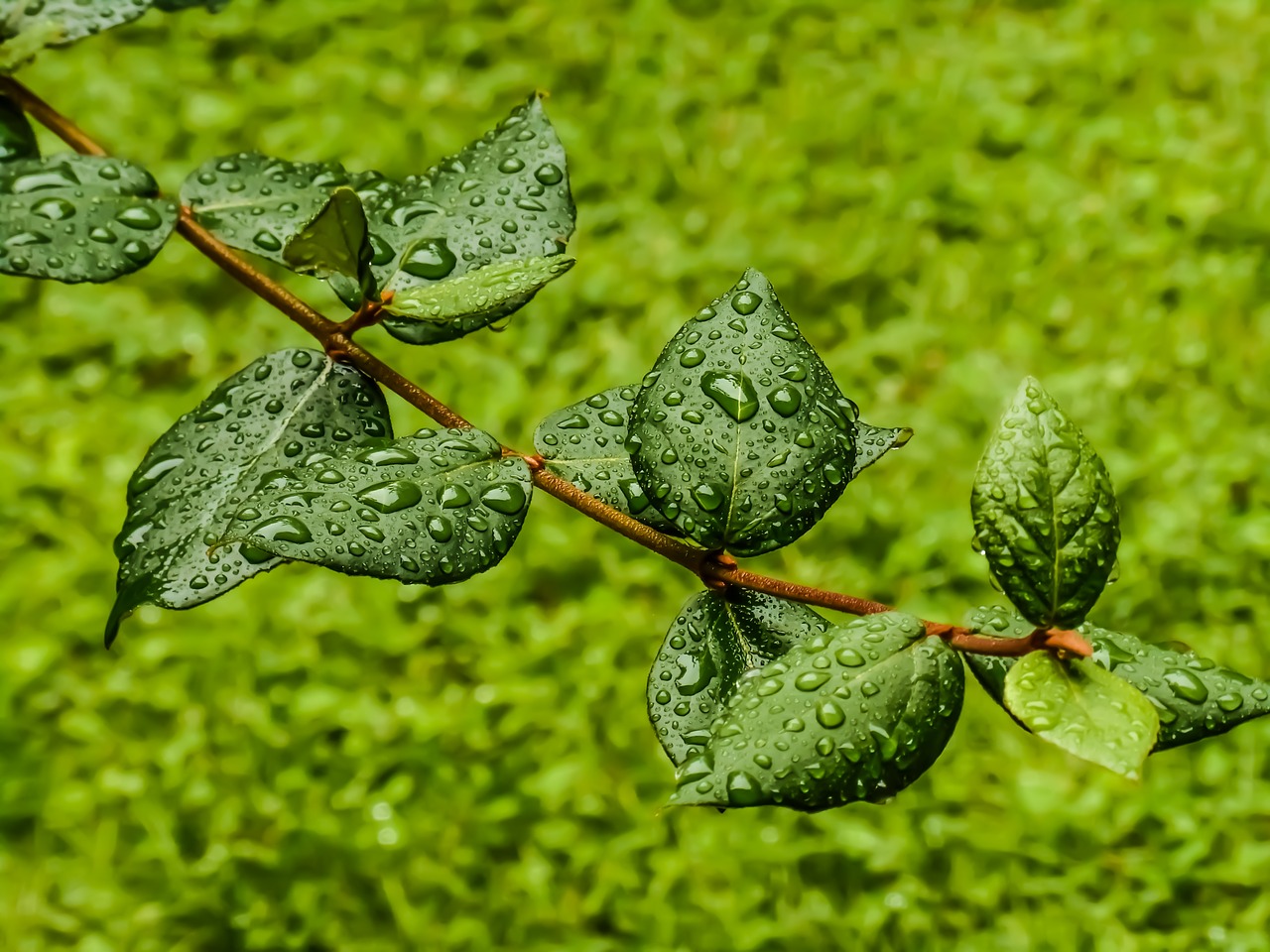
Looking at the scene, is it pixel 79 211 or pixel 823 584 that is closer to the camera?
pixel 79 211

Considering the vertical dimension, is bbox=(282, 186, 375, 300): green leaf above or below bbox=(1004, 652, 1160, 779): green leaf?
above

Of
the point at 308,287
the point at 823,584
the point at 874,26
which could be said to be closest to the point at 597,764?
the point at 823,584

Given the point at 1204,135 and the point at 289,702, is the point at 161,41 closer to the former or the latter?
the point at 289,702

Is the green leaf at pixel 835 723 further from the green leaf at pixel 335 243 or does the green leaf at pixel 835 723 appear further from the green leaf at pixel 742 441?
the green leaf at pixel 335 243

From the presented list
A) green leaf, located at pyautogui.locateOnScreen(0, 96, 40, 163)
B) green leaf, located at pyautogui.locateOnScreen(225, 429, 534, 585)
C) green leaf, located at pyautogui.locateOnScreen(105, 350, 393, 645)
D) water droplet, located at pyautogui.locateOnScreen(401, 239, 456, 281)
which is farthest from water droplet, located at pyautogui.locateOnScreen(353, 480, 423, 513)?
green leaf, located at pyautogui.locateOnScreen(0, 96, 40, 163)

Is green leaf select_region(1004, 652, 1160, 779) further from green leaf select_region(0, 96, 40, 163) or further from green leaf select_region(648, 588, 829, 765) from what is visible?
green leaf select_region(0, 96, 40, 163)

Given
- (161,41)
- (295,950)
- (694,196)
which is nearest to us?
(295,950)

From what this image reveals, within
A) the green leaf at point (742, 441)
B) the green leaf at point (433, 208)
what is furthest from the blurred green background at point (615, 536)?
the green leaf at point (742, 441)
